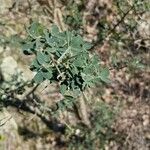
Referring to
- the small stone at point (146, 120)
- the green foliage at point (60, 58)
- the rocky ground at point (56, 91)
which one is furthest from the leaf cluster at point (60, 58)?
the small stone at point (146, 120)

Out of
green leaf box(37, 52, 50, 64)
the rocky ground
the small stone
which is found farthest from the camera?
the small stone

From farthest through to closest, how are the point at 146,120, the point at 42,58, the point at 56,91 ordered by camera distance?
the point at 146,120 < the point at 56,91 < the point at 42,58

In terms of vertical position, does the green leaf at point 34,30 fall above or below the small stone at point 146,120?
above

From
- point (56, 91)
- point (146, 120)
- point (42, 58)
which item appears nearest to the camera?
point (42, 58)

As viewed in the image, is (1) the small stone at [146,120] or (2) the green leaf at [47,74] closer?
(2) the green leaf at [47,74]

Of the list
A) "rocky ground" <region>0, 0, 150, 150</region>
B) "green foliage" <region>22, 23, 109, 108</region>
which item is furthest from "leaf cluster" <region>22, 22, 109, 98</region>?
"rocky ground" <region>0, 0, 150, 150</region>

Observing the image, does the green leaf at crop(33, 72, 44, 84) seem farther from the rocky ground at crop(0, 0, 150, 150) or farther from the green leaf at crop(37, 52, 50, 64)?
the rocky ground at crop(0, 0, 150, 150)

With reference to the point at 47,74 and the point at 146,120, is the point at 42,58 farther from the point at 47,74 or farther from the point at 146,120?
the point at 146,120

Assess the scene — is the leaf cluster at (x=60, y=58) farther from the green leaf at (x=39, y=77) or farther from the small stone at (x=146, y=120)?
the small stone at (x=146, y=120)

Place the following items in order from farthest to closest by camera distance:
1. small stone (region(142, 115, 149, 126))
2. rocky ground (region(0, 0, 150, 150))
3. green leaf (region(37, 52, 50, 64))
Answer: small stone (region(142, 115, 149, 126))
rocky ground (region(0, 0, 150, 150))
green leaf (region(37, 52, 50, 64))

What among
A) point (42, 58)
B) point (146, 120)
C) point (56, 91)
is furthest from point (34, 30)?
point (146, 120)
